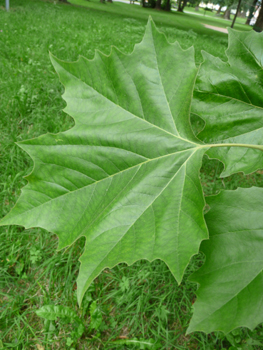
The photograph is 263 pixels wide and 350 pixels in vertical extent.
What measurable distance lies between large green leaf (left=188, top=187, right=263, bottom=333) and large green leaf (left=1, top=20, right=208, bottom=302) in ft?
0.56

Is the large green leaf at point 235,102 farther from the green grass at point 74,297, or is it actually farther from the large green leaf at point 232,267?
the green grass at point 74,297

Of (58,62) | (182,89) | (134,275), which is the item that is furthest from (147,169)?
(134,275)

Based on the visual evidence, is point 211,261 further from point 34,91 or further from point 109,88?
point 34,91

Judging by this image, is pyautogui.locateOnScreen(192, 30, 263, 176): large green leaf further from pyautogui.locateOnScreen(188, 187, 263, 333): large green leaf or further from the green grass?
the green grass

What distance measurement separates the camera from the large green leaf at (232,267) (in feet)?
3.17

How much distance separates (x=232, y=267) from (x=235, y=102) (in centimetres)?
79

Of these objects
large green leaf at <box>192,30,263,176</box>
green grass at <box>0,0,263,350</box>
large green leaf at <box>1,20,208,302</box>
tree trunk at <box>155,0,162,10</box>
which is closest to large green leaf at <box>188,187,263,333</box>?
large green leaf at <box>1,20,208,302</box>

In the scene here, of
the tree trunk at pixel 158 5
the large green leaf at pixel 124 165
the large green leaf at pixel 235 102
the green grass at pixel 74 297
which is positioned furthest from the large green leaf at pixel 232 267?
the tree trunk at pixel 158 5

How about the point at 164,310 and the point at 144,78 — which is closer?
the point at 144,78

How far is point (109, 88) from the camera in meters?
1.08

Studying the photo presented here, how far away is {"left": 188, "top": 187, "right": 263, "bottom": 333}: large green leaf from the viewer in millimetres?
966

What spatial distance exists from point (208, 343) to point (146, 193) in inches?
61.4

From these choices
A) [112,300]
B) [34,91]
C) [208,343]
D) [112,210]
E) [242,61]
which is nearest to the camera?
[112,210]

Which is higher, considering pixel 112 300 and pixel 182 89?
pixel 182 89
